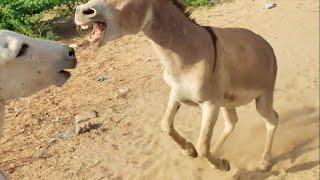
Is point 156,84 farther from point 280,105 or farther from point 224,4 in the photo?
point 224,4

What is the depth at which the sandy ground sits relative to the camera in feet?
18.2

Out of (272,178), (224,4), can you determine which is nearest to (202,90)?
(272,178)

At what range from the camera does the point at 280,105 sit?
6574 millimetres

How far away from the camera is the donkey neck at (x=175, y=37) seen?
4.15 meters

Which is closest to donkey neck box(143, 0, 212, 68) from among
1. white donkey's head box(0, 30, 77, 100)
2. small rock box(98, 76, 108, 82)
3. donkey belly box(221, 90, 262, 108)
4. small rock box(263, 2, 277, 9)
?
donkey belly box(221, 90, 262, 108)

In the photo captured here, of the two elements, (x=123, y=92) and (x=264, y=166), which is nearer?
(x=264, y=166)

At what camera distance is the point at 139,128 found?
20.9ft

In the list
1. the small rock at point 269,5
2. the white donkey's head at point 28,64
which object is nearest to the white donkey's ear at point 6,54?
the white donkey's head at point 28,64

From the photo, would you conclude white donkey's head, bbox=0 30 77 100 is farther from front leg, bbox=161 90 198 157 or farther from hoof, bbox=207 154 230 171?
hoof, bbox=207 154 230 171

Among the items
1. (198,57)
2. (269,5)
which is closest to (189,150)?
(198,57)

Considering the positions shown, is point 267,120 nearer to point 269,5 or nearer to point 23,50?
point 23,50

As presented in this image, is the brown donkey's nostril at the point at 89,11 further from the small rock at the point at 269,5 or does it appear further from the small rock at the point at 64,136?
the small rock at the point at 269,5

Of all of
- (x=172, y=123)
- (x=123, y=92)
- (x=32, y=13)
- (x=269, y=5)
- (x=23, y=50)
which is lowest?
(x=32, y=13)

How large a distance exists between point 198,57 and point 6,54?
1.77 m
